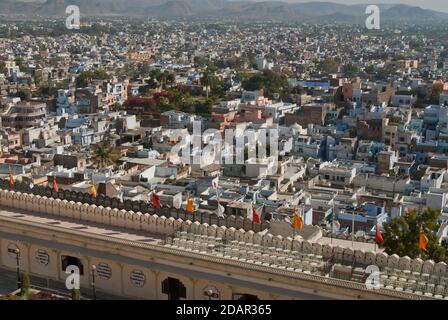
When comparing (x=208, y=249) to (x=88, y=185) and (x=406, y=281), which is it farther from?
(x=88, y=185)

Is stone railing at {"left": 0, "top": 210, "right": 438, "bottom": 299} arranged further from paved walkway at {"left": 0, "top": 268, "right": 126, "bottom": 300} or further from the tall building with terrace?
paved walkway at {"left": 0, "top": 268, "right": 126, "bottom": 300}

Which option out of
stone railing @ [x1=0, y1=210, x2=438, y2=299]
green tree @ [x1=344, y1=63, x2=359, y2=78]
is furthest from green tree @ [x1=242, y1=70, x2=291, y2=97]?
stone railing @ [x1=0, y1=210, x2=438, y2=299]

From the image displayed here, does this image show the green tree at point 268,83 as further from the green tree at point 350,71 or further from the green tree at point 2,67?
the green tree at point 2,67

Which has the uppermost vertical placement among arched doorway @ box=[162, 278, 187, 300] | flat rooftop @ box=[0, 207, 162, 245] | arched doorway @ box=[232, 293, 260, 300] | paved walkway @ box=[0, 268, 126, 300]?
flat rooftop @ box=[0, 207, 162, 245]

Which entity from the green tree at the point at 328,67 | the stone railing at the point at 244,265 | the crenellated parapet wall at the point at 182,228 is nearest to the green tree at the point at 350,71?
the green tree at the point at 328,67

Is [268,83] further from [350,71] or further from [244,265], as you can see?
[244,265]

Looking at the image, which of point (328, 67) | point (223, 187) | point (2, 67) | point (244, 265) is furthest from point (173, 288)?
point (328, 67)
